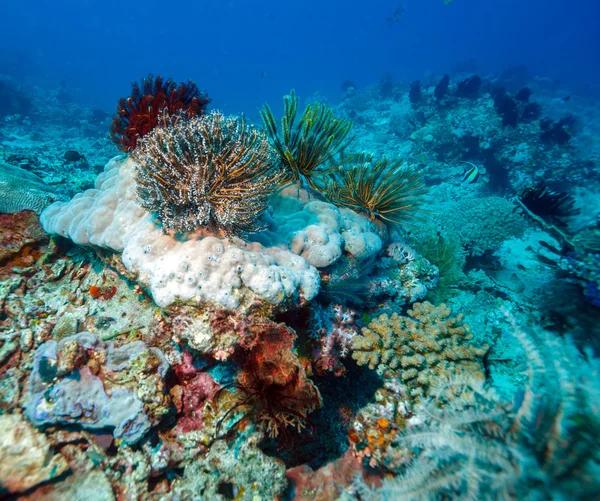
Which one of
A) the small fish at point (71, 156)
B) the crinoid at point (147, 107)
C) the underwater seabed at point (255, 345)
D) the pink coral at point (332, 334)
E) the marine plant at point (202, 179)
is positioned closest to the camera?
the underwater seabed at point (255, 345)

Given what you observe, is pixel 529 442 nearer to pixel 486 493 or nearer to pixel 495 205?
pixel 486 493

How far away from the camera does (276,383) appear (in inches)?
118

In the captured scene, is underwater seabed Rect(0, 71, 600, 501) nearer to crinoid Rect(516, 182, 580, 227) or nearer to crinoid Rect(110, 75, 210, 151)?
crinoid Rect(110, 75, 210, 151)

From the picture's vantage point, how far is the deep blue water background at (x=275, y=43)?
64938 millimetres

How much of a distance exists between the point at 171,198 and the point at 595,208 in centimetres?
911

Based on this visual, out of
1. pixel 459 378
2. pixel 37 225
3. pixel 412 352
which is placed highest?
pixel 37 225

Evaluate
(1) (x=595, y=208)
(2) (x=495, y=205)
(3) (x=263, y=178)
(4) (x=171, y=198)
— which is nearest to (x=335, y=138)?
(3) (x=263, y=178)

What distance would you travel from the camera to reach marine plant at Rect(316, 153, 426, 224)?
5215 millimetres

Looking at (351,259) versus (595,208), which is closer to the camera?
(351,259)

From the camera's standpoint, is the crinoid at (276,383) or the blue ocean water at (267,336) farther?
the crinoid at (276,383)

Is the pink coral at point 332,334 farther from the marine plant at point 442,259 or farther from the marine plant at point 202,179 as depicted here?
the marine plant at point 442,259

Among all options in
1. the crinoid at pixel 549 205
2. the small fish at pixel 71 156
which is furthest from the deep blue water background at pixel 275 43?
the crinoid at pixel 549 205

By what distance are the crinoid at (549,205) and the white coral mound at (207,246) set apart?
Answer: 211 inches

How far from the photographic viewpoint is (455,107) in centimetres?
1981
